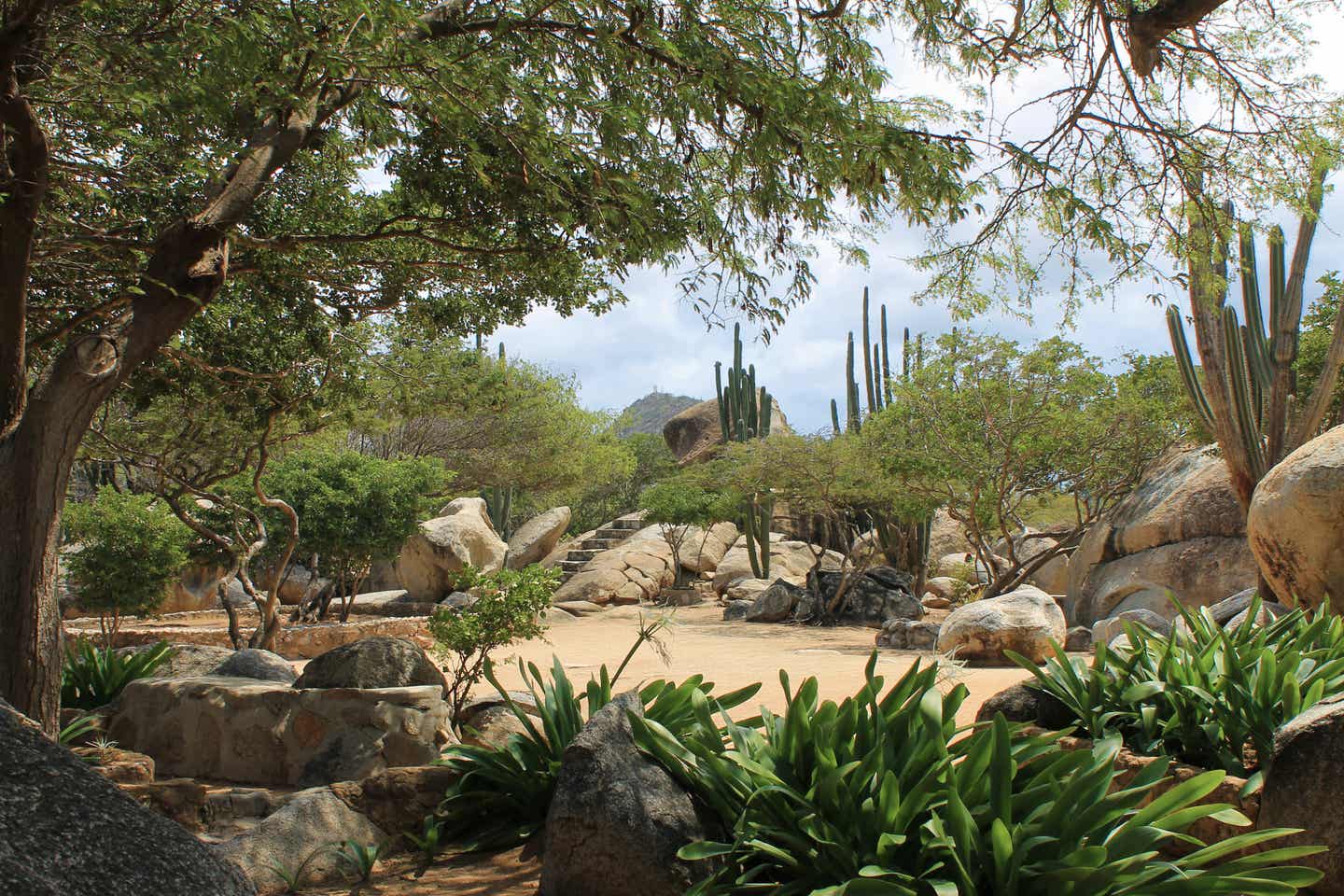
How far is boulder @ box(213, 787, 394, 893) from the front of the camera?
3.96 m

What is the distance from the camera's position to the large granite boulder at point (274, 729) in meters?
6.04

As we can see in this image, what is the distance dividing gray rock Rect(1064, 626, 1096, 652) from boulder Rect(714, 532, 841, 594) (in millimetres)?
13907

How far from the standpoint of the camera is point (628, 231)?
6.29 metres

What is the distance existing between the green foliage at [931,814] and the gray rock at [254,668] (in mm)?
5684

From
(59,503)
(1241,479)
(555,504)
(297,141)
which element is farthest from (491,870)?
(555,504)

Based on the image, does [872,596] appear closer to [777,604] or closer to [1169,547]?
[777,604]

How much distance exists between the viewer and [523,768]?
4.41m

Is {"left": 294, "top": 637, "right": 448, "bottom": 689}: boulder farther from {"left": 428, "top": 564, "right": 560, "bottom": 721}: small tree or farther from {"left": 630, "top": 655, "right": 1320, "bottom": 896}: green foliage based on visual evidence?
{"left": 630, "top": 655, "right": 1320, "bottom": 896}: green foliage

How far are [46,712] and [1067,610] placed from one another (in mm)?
16020

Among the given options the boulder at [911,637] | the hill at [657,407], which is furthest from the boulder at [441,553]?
the hill at [657,407]

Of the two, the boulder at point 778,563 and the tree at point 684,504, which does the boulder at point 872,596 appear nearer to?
the tree at point 684,504

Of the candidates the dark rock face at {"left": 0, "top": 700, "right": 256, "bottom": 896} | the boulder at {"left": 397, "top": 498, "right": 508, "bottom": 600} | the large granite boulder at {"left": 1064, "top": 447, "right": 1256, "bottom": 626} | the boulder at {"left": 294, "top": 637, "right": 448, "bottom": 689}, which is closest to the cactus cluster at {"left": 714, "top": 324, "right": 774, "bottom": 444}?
the boulder at {"left": 397, "top": 498, "right": 508, "bottom": 600}

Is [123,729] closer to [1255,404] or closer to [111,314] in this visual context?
[111,314]

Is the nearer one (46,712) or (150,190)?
(46,712)
